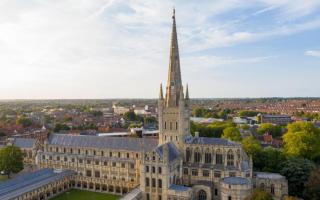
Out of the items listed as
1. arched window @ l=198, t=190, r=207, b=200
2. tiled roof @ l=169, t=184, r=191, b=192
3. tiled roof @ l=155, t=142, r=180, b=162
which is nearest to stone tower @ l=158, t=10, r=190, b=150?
tiled roof @ l=155, t=142, r=180, b=162

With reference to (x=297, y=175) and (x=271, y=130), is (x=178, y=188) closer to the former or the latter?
(x=297, y=175)

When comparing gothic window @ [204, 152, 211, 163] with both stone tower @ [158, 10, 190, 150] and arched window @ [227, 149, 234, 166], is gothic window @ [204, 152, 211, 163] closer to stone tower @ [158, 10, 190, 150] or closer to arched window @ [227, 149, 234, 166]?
arched window @ [227, 149, 234, 166]

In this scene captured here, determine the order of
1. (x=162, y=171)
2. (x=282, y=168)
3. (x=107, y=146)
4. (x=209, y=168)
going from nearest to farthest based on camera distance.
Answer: (x=162, y=171), (x=209, y=168), (x=282, y=168), (x=107, y=146)

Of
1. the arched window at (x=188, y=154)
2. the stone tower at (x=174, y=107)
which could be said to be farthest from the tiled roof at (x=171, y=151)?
the arched window at (x=188, y=154)

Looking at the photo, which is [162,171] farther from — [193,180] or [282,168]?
[282,168]

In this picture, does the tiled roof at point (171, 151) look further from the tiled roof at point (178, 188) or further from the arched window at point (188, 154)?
the tiled roof at point (178, 188)

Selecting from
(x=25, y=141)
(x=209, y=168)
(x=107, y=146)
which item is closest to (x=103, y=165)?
(x=107, y=146)
